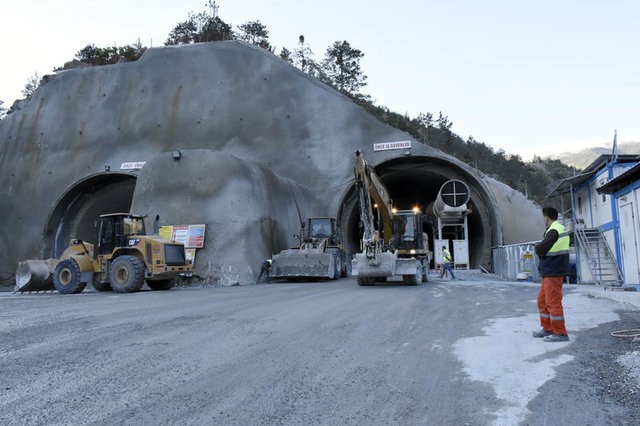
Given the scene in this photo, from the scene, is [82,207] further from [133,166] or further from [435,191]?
[435,191]

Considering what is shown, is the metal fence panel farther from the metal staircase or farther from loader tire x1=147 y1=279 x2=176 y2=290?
loader tire x1=147 y1=279 x2=176 y2=290

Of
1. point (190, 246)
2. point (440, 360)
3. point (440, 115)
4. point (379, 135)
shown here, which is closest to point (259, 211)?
point (190, 246)

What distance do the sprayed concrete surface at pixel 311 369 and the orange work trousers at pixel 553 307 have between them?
35cm

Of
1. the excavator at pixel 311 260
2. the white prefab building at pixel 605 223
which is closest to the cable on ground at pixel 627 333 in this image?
the white prefab building at pixel 605 223

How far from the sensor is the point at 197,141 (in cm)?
2911

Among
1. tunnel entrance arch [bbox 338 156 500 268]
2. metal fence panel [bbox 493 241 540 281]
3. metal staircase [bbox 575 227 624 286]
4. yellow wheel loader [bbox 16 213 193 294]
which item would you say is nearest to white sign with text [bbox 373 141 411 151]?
tunnel entrance arch [bbox 338 156 500 268]

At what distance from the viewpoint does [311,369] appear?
4766mm

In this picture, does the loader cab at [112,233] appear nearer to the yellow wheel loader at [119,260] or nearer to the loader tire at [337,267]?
the yellow wheel loader at [119,260]

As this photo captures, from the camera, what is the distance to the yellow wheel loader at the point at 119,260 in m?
15.0

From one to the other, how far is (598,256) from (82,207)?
88.7ft

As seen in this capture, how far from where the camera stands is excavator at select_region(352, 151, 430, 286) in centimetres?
1498

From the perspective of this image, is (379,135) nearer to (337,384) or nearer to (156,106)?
(156,106)

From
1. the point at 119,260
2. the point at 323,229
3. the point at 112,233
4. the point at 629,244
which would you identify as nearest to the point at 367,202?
the point at 323,229

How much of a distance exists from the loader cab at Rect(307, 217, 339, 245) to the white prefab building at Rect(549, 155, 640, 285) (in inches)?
365
